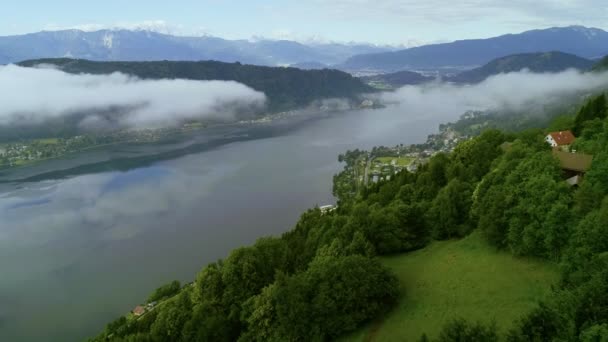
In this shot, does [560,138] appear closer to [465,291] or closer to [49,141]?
[465,291]

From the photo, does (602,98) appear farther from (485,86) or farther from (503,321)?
(485,86)

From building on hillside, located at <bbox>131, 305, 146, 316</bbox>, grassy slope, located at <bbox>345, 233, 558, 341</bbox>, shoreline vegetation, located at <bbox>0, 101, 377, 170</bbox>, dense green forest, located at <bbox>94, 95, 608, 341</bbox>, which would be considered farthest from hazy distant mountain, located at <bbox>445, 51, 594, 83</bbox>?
building on hillside, located at <bbox>131, 305, 146, 316</bbox>

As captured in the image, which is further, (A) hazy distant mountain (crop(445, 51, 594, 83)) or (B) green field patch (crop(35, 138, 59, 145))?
(A) hazy distant mountain (crop(445, 51, 594, 83))

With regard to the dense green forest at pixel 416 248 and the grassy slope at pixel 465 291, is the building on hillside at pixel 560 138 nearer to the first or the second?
the dense green forest at pixel 416 248

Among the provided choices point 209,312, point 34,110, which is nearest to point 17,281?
point 209,312

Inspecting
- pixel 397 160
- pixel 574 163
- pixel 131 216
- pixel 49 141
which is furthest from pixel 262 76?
pixel 574 163

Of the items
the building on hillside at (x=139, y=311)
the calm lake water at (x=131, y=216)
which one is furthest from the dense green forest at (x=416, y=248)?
the calm lake water at (x=131, y=216)

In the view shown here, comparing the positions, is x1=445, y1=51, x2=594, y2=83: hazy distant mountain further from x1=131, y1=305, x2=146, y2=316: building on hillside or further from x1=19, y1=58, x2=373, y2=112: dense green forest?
x1=131, y1=305, x2=146, y2=316: building on hillside
